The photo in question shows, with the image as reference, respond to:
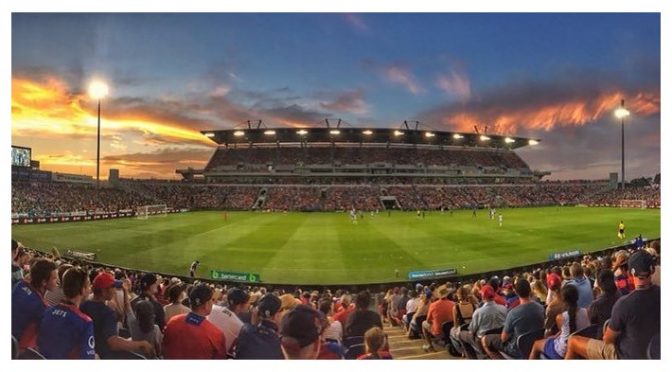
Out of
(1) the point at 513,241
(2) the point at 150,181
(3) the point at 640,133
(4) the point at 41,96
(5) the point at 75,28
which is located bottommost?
(1) the point at 513,241

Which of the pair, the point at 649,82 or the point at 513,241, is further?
the point at 513,241

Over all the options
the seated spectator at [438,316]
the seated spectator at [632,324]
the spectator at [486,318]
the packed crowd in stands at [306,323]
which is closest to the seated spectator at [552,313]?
the packed crowd in stands at [306,323]

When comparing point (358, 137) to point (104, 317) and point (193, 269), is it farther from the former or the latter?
point (104, 317)

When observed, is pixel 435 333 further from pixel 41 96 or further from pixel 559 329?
pixel 41 96

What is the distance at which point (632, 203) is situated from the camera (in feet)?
29.5

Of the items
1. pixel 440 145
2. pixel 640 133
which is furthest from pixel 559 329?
pixel 440 145

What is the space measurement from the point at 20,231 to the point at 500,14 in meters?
9.25

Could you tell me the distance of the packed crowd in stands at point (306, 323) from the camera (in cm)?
321

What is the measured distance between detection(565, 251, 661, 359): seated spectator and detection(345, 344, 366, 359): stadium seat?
2.07m

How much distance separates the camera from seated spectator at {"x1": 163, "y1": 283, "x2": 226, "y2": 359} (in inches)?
126

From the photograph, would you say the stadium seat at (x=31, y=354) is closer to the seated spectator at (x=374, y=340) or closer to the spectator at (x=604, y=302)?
the seated spectator at (x=374, y=340)

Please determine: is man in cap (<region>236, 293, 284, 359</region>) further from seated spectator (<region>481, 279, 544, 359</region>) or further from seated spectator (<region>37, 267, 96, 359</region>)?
seated spectator (<region>481, 279, 544, 359</region>)

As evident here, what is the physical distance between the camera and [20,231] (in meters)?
7.27

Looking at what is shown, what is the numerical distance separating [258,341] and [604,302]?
10.6 ft
